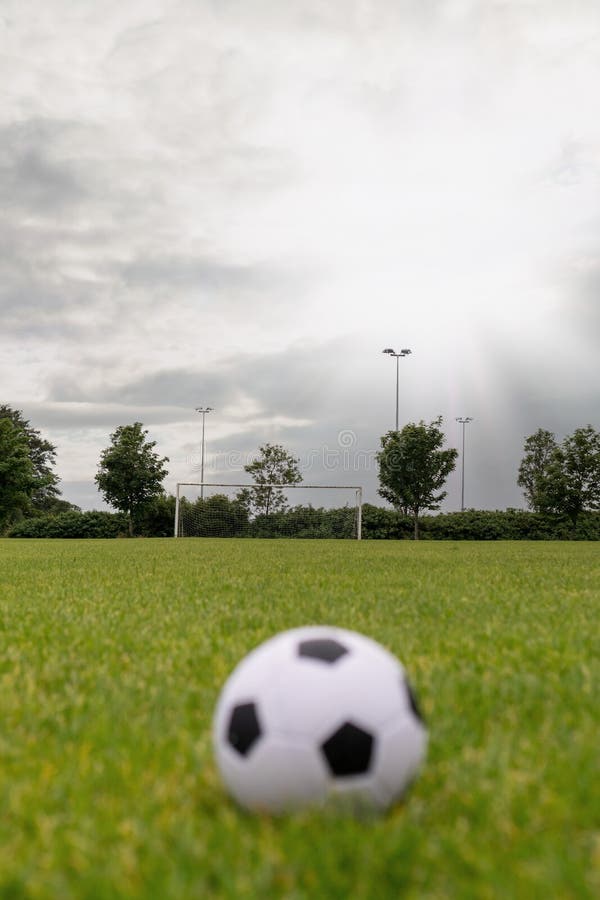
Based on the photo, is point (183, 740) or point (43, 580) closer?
point (183, 740)

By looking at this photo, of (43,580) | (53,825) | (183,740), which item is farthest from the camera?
(43,580)

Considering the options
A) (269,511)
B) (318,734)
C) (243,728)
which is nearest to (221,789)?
(243,728)

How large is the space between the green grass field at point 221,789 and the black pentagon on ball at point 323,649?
479mm

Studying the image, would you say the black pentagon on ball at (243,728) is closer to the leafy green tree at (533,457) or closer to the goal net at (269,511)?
the goal net at (269,511)

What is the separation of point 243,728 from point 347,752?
1.12 ft

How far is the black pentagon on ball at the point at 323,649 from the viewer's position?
237cm

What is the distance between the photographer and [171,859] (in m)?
1.86

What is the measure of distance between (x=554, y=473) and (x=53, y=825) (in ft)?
142

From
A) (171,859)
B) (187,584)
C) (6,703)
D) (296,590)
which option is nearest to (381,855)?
(171,859)

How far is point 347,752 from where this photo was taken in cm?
212

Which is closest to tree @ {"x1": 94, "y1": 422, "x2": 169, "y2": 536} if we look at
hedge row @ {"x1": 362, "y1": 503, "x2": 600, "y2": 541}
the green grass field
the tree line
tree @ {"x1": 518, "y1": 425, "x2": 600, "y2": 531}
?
the tree line

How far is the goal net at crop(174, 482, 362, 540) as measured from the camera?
36.4 m

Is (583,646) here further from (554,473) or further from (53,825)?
(554,473)

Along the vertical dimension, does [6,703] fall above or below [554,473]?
below
